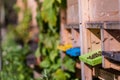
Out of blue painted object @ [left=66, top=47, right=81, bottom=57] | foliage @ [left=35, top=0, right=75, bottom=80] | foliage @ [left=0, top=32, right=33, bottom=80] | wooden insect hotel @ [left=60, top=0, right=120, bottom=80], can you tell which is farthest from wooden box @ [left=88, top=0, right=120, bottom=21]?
foliage @ [left=0, top=32, right=33, bottom=80]

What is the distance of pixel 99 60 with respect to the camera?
349 cm

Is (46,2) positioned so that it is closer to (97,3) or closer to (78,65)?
(78,65)

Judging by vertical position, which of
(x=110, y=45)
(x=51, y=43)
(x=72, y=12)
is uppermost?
(x=72, y=12)

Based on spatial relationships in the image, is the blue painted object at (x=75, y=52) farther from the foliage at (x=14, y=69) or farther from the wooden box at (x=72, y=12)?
the foliage at (x=14, y=69)

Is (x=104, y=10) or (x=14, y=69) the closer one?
(x=104, y=10)

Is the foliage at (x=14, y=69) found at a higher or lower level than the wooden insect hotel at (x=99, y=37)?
lower

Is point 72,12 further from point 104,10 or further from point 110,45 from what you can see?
point 110,45

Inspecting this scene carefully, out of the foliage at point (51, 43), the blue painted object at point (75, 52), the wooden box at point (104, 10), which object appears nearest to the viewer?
the wooden box at point (104, 10)

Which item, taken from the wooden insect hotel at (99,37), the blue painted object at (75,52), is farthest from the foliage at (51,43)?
the wooden insect hotel at (99,37)

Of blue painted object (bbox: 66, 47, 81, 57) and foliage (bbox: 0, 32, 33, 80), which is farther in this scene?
foliage (bbox: 0, 32, 33, 80)

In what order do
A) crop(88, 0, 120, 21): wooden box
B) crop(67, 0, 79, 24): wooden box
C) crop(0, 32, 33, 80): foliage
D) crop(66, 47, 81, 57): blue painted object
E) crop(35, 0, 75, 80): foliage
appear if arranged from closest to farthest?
crop(88, 0, 120, 21): wooden box → crop(66, 47, 81, 57): blue painted object → crop(67, 0, 79, 24): wooden box → crop(35, 0, 75, 80): foliage → crop(0, 32, 33, 80): foliage

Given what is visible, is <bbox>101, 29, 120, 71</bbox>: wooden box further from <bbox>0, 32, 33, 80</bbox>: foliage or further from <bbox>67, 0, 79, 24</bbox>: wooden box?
<bbox>0, 32, 33, 80</bbox>: foliage

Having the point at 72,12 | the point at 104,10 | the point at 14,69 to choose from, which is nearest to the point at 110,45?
the point at 104,10

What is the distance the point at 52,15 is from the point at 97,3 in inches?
93.0
